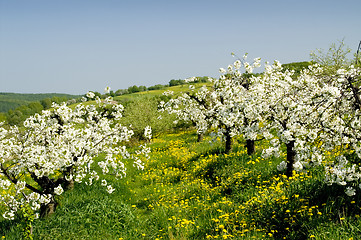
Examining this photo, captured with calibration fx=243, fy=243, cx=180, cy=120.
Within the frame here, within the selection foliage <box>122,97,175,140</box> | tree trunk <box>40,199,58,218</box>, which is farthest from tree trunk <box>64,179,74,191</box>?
foliage <box>122,97,175,140</box>

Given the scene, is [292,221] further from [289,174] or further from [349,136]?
[289,174]

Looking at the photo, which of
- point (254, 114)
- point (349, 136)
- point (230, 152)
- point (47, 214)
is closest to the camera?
point (349, 136)

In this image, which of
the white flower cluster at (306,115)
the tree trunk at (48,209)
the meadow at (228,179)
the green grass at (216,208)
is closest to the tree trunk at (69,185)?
the meadow at (228,179)

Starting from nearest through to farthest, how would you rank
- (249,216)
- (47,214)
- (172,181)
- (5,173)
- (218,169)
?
(249,216) → (5,173) → (47,214) → (218,169) → (172,181)

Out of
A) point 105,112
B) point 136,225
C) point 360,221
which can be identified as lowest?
point 136,225

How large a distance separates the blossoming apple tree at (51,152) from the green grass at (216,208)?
97 centimetres

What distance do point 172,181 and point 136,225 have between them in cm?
440

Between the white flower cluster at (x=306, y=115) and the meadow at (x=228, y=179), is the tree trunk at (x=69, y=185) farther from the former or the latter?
the white flower cluster at (x=306, y=115)

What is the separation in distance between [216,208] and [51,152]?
6.76 m

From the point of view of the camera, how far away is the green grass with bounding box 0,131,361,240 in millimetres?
6367

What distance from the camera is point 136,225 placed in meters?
8.85

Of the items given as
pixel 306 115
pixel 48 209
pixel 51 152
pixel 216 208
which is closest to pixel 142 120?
pixel 51 152

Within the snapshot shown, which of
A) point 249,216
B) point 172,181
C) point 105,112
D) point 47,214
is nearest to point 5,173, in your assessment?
point 47,214

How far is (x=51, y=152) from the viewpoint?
967 centimetres
